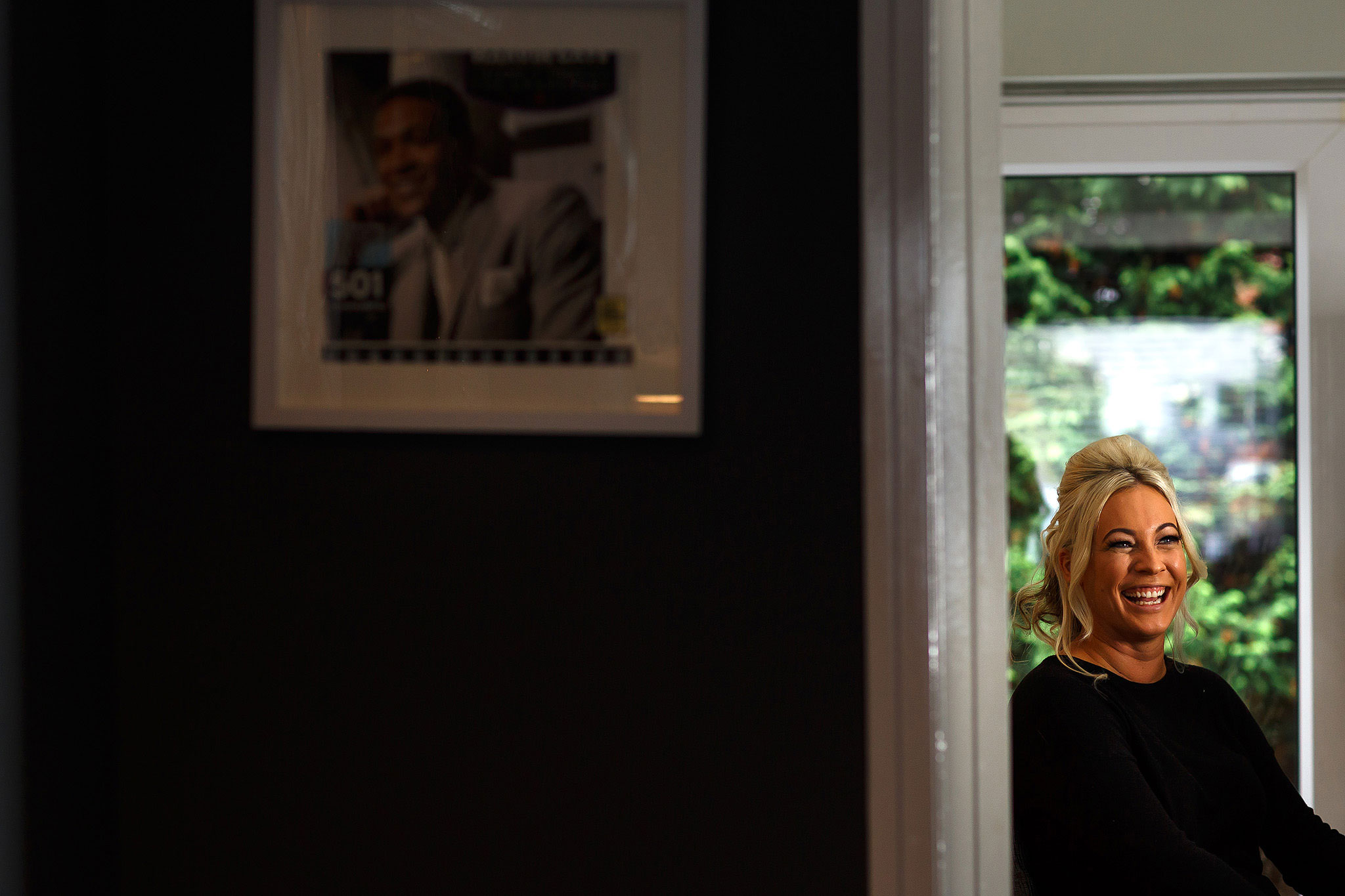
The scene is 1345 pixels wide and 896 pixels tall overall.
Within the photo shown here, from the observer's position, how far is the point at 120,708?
3.38 ft

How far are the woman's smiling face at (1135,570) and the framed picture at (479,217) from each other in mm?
1266

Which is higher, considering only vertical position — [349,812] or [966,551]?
[966,551]

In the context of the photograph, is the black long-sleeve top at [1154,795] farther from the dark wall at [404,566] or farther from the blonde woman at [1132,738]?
the dark wall at [404,566]

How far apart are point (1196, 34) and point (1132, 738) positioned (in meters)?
1.47

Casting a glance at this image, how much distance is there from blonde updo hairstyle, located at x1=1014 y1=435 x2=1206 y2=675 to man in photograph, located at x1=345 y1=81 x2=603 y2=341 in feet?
4.39

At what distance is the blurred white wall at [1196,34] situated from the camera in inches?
78.6

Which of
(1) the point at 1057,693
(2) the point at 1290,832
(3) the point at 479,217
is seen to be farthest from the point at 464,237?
(2) the point at 1290,832

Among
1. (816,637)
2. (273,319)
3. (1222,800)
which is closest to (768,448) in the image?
(816,637)

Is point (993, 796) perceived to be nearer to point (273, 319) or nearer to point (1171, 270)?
point (273, 319)

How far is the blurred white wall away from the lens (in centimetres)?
200

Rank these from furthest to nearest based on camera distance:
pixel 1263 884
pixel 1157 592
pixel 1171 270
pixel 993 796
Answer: pixel 1171 270, pixel 1157 592, pixel 1263 884, pixel 993 796

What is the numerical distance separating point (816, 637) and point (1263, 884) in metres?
1.34

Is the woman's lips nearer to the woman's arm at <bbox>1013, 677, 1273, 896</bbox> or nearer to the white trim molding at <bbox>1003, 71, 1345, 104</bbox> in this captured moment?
the woman's arm at <bbox>1013, 677, 1273, 896</bbox>

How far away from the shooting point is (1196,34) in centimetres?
201
